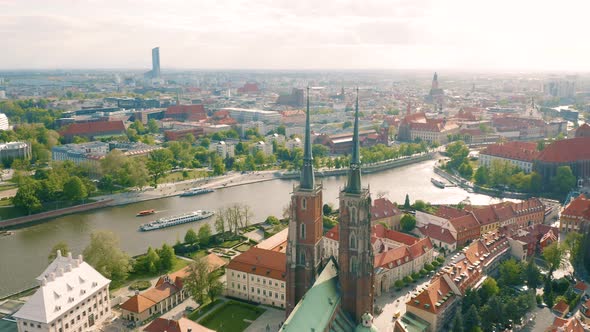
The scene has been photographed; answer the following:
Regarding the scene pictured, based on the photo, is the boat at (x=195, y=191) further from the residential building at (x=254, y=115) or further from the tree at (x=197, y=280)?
the residential building at (x=254, y=115)

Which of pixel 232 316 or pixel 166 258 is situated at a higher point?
pixel 166 258

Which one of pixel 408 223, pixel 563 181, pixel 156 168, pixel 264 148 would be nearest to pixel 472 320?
pixel 408 223

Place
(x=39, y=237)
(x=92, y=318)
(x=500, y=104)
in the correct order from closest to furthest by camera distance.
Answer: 1. (x=92, y=318)
2. (x=39, y=237)
3. (x=500, y=104)

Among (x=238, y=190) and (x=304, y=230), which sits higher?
(x=304, y=230)

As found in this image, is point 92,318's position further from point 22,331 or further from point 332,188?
point 332,188

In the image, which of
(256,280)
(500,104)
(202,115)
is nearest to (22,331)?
(256,280)

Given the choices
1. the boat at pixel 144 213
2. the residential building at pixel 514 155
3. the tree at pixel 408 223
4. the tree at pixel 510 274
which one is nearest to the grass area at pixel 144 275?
the boat at pixel 144 213

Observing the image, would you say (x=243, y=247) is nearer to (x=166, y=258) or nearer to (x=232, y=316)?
(x=166, y=258)
